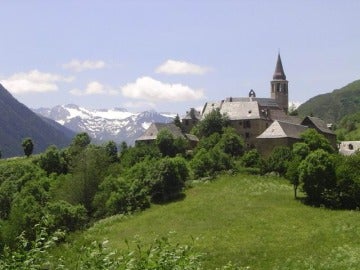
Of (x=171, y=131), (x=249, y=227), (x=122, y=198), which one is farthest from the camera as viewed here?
(x=171, y=131)

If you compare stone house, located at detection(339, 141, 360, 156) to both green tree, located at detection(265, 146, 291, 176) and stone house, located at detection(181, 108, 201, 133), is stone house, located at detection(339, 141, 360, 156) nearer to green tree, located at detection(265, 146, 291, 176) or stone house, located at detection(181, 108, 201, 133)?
stone house, located at detection(181, 108, 201, 133)

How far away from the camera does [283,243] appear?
2206 inches

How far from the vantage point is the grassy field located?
50938 mm

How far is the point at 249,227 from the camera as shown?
63.8m

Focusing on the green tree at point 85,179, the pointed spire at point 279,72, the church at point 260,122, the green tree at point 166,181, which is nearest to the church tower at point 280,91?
the pointed spire at point 279,72

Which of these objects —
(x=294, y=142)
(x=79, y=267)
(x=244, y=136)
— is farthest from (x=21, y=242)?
(x=244, y=136)

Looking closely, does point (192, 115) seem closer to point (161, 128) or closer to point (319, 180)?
point (161, 128)

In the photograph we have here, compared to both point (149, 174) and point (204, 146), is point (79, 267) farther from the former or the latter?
point (204, 146)

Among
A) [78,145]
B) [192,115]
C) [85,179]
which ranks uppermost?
[192,115]

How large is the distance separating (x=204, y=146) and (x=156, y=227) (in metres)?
36.9

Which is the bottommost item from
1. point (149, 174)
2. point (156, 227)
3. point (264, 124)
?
point (156, 227)

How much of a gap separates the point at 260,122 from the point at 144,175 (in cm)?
3485

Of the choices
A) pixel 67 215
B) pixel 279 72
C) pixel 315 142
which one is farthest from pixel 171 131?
pixel 279 72

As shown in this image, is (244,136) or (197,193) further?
(244,136)
